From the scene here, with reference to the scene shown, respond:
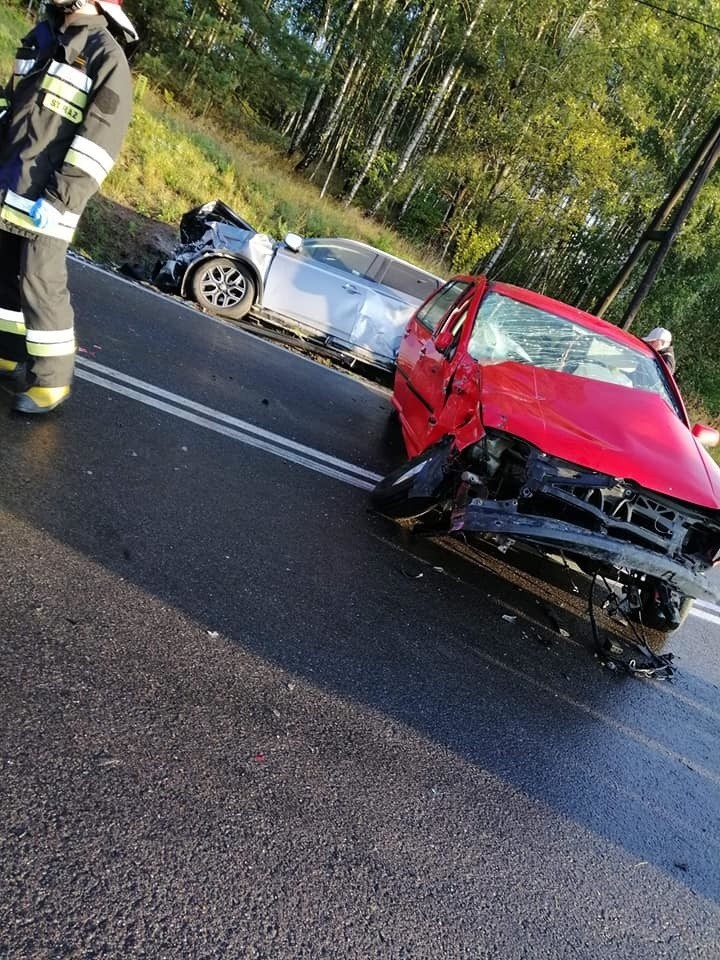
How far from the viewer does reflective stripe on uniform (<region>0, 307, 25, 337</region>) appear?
11.3 feet

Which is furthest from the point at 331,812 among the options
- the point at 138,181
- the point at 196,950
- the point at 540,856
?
the point at 138,181

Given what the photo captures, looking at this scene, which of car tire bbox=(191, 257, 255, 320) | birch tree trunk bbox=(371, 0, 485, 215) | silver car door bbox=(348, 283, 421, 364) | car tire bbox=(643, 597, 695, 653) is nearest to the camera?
car tire bbox=(643, 597, 695, 653)

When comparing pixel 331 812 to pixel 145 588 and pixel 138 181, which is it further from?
pixel 138 181

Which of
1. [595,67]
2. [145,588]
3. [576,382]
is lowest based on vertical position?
[145,588]

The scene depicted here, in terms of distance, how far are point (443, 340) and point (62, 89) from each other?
9.48ft

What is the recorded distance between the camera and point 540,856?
2.23m

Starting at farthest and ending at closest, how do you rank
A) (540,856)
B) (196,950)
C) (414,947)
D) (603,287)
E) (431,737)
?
(603,287), (431,737), (540,856), (414,947), (196,950)

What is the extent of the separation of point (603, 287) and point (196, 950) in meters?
34.1

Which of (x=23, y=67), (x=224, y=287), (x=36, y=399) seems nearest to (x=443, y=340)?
(x=36, y=399)

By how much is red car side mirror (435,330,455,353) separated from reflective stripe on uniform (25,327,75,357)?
2.56m

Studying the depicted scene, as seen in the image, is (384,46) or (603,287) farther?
(603,287)

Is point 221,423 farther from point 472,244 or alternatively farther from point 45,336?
point 472,244

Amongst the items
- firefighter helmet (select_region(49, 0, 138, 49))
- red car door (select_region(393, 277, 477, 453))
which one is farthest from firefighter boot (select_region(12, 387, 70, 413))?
red car door (select_region(393, 277, 477, 453))

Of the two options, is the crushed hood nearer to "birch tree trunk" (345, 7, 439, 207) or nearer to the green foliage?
"birch tree trunk" (345, 7, 439, 207)
